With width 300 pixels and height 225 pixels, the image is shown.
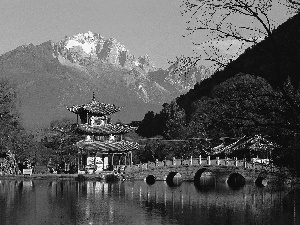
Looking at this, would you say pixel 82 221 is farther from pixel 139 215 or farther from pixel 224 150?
pixel 224 150

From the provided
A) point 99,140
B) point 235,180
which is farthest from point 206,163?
point 99,140

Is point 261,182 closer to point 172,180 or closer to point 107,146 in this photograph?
point 172,180

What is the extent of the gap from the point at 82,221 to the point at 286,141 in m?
27.0

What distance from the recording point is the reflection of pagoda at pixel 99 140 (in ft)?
268

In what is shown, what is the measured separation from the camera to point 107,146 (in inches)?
3219

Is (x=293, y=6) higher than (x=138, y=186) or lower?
higher

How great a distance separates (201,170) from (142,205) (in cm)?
2340

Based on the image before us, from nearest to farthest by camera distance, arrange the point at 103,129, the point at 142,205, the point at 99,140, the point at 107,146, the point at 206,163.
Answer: the point at 142,205 → the point at 206,163 → the point at 107,146 → the point at 103,129 → the point at 99,140

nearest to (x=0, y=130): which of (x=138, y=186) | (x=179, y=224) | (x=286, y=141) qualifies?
(x=138, y=186)

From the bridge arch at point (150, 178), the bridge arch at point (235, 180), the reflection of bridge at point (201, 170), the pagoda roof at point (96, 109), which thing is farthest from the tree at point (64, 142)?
the bridge arch at point (235, 180)

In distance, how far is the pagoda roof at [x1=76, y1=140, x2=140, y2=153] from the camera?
81.2 metres

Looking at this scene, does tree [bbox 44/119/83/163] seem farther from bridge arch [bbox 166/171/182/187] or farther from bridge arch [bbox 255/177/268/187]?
bridge arch [bbox 255/177/268/187]

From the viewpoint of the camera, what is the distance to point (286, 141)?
1321cm

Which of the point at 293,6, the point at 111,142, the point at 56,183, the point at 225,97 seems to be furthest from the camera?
the point at 111,142
